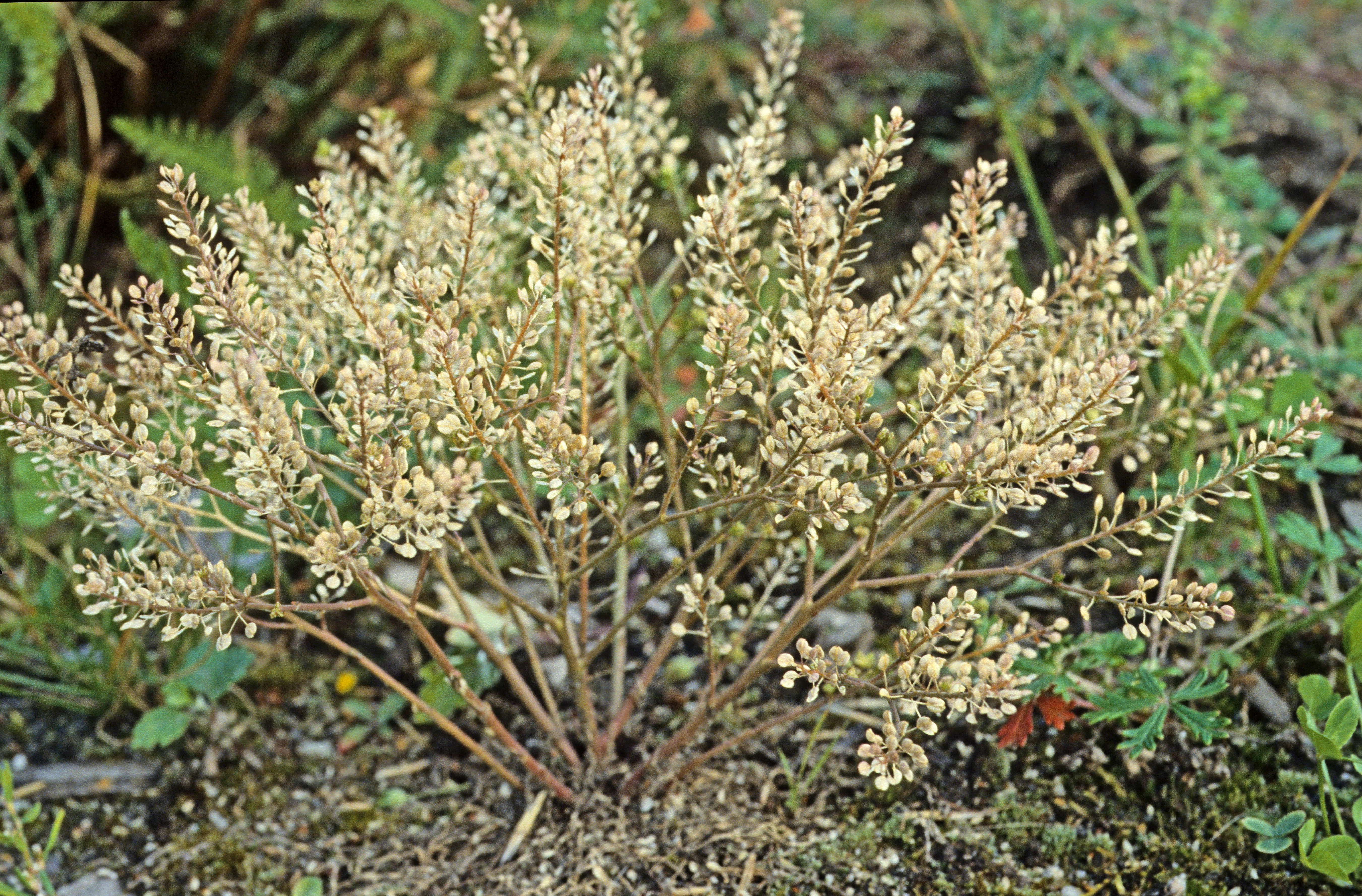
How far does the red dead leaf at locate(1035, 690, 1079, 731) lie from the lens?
167cm

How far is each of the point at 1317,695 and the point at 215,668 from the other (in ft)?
6.00

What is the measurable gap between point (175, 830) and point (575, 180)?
4.47 ft

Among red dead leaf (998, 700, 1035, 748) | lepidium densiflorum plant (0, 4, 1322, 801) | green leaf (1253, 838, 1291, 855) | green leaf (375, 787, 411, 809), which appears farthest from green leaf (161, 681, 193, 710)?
green leaf (1253, 838, 1291, 855)

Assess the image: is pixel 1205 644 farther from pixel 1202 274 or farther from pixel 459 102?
pixel 459 102

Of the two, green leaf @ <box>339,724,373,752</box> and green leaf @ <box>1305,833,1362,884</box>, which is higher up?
green leaf @ <box>1305,833,1362,884</box>

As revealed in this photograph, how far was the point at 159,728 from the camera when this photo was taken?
1991mm

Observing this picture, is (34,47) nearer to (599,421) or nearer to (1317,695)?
(599,421)

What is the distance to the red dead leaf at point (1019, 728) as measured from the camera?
1.66 m

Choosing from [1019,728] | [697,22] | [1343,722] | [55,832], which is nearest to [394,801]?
[55,832]

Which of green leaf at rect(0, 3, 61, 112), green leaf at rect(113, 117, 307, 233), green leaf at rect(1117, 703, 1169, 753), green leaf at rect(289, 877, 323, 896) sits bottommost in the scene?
green leaf at rect(289, 877, 323, 896)

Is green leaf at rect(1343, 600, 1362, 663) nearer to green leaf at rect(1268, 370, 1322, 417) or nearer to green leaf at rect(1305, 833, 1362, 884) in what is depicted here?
green leaf at rect(1305, 833, 1362, 884)

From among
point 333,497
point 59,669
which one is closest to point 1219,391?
point 333,497

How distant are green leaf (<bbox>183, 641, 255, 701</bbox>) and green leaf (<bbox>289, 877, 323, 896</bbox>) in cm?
38

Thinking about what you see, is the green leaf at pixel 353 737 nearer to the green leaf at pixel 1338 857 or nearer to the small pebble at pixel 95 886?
the small pebble at pixel 95 886
